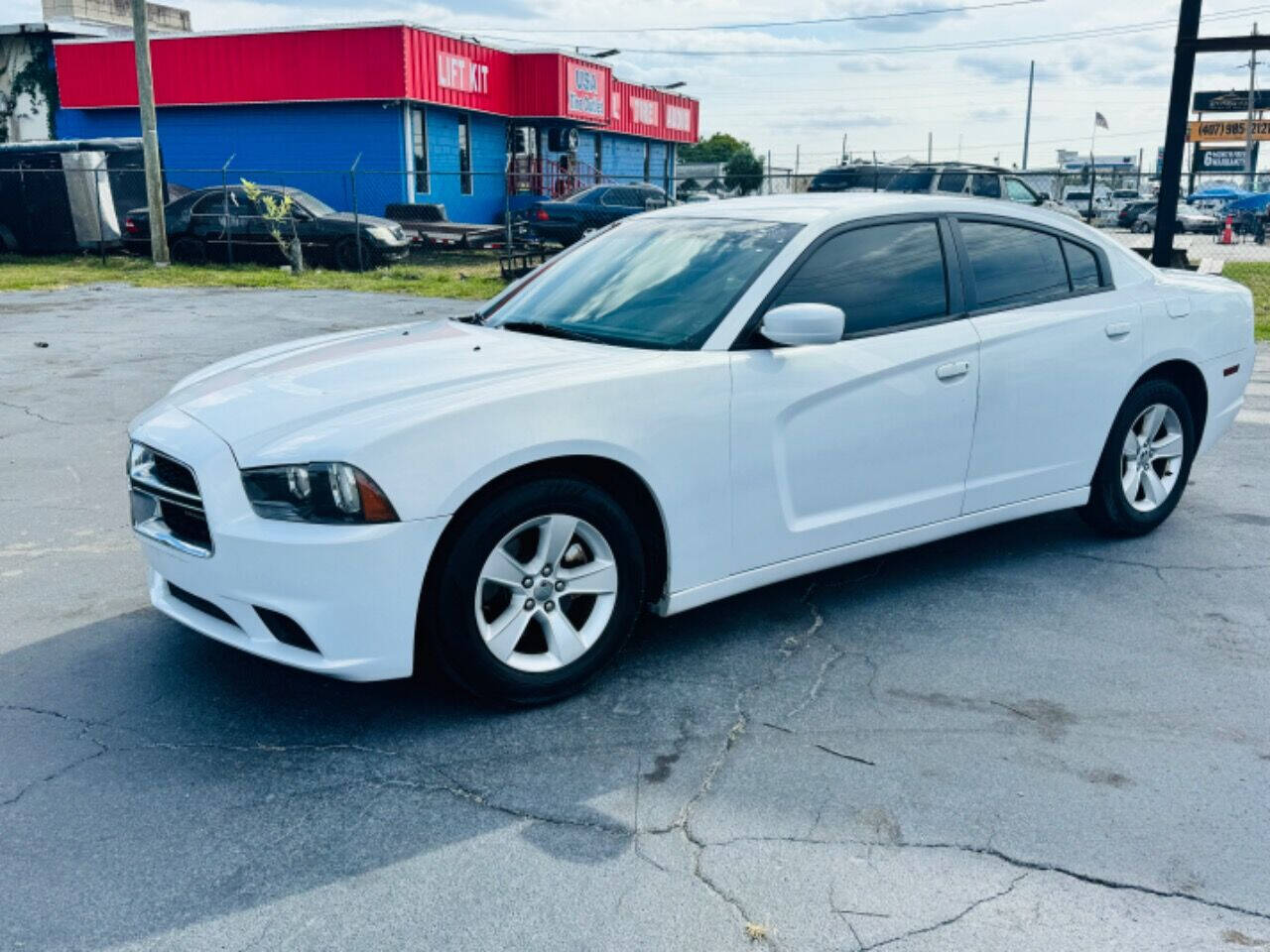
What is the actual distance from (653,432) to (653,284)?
0.89 metres

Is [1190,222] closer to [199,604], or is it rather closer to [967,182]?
[967,182]

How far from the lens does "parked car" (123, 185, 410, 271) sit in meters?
21.5

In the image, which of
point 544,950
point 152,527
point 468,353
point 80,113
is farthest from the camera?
point 80,113

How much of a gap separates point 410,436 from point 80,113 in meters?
34.1

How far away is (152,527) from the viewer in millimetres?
3885

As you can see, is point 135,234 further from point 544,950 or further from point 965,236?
point 544,950

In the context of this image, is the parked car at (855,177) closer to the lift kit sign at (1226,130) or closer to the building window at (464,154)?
the building window at (464,154)

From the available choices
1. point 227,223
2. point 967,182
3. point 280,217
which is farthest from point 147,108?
point 967,182

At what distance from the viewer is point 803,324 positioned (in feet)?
13.4

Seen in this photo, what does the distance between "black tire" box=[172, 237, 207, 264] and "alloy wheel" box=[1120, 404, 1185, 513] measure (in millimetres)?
20318

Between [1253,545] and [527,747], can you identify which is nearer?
[527,747]

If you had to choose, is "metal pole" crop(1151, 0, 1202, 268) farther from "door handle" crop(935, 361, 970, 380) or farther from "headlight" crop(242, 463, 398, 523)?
"headlight" crop(242, 463, 398, 523)

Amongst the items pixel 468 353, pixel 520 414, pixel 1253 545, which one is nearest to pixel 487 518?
pixel 520 414

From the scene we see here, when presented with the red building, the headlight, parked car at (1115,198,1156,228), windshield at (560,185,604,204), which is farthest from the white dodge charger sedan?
parked car at (1115,198,1156,228)
